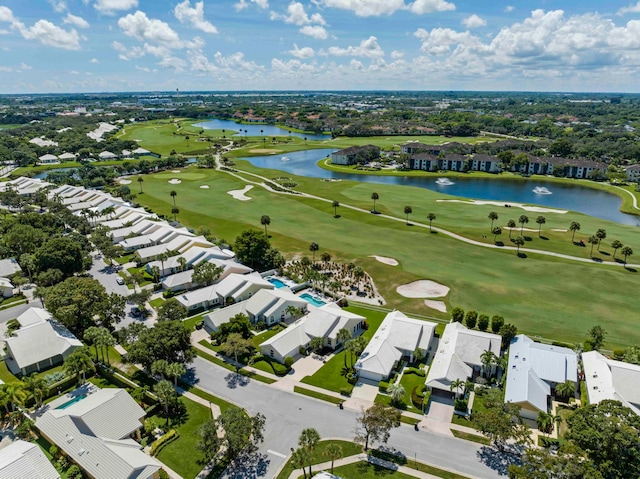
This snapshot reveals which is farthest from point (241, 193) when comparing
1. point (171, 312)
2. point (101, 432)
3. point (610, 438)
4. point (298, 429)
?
point (610, 438)

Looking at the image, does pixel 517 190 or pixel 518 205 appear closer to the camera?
pixel 518 205

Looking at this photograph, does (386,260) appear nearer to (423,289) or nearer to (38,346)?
(423,289)

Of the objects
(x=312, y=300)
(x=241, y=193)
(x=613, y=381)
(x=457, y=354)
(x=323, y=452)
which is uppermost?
(x=613, y=381)

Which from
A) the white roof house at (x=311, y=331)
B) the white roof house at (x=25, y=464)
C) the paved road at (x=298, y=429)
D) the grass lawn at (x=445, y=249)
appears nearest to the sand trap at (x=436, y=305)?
the grass lawn at (x=445, y=249)

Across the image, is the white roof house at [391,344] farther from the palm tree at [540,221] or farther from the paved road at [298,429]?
the palm tree at [540,221]

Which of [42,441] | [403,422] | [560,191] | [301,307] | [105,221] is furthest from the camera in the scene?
[560,191]

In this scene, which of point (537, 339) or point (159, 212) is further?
point (159, 212)

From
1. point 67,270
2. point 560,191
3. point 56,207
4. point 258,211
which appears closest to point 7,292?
point 67,270

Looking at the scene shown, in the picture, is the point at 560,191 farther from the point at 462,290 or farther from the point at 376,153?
the point at 462,290
